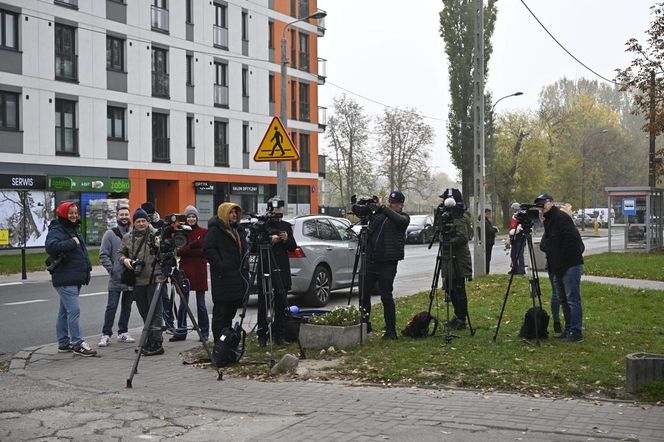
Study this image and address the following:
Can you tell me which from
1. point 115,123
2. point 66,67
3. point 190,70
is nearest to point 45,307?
point 66,67

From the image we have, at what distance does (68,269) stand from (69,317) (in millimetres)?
638

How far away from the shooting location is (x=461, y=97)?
5372 cm

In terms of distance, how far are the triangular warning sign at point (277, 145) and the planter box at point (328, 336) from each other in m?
3.95

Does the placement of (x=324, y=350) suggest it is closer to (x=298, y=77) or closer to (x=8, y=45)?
(x=8, y=45)

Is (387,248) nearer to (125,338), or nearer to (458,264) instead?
(458,264)

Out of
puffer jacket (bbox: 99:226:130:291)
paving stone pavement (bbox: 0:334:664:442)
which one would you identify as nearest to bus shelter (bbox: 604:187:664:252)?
puffer jacket (bbox: 99:226:130:291)

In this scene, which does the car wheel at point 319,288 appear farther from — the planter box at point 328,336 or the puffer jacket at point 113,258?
the planter box at point 328,336

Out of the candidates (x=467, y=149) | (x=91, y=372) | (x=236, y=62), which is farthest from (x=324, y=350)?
(x=467, y=149)

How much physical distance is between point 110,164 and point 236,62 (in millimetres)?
11754

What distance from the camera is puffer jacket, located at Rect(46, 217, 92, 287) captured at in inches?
384

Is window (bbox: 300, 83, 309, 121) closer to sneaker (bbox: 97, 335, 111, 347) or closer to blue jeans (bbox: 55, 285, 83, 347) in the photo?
sneaker (bbox: 97, 335, 111, 347)

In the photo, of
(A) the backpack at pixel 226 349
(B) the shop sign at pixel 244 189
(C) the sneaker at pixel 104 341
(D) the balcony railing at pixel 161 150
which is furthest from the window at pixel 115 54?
(A) the backpack at pixel 226 349

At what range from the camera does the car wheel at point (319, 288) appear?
14.7 m

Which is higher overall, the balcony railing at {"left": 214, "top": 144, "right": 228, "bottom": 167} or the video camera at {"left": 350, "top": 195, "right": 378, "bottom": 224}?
the balcony railing at {"left": 214, "top": 144, "right": 228, "bottom": 167}
